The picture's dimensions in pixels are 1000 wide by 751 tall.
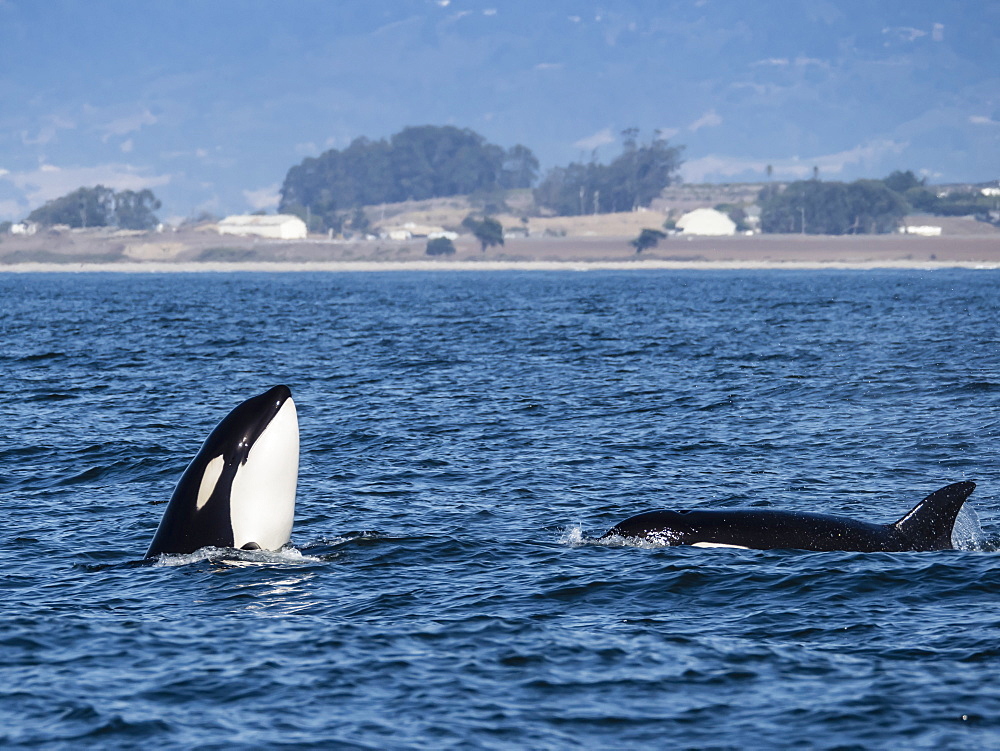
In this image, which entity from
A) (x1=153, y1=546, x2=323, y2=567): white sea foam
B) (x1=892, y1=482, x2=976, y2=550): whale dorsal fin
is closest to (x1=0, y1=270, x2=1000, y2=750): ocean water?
(x1=153, y1=546, x2=323, y2=567): white sea foam

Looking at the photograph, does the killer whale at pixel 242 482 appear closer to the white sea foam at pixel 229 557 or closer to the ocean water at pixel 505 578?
the white sea foam at pixel 229 557

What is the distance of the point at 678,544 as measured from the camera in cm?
1292

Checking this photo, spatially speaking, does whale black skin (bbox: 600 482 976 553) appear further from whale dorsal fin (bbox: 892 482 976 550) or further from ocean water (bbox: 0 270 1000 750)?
ocean water (bbox: 0 270 1000 750)

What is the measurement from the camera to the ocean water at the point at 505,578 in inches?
339

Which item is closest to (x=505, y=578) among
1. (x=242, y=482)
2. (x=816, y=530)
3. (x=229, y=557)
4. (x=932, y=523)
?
(x=229, y=557)

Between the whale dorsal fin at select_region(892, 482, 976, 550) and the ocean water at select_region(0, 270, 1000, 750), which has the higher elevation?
the whale dorsal fin at select_region(892, 482, 976, 550)

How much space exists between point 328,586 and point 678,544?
3555mm

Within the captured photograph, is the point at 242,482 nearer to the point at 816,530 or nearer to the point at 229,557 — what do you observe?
the point at 229,557

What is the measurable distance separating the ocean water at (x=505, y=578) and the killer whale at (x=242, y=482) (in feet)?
0.80

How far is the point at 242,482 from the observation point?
11.3 meters

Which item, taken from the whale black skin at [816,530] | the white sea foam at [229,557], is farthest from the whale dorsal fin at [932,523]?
the white sea foam at [229,557]

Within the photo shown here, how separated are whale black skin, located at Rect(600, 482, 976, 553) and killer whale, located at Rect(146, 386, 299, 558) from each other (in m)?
3.73

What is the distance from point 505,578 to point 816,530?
123 inches

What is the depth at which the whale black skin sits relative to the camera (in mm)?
12648
